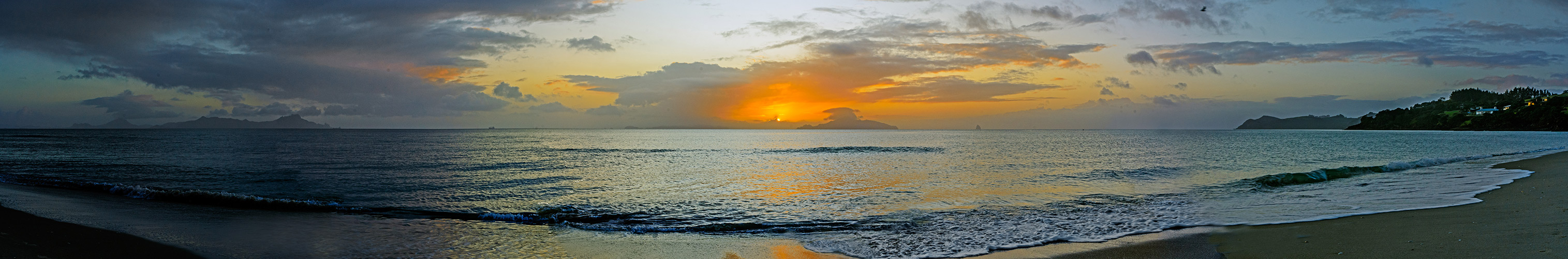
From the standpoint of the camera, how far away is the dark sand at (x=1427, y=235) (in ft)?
24.6

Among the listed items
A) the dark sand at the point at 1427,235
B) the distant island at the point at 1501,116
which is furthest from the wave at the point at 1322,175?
the distant island at the point at 1501,116

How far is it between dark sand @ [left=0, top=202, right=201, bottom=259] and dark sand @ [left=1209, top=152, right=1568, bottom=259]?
15.1 metres

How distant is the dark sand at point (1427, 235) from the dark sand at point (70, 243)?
49.4 ft

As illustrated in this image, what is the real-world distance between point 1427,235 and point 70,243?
64.4 ft

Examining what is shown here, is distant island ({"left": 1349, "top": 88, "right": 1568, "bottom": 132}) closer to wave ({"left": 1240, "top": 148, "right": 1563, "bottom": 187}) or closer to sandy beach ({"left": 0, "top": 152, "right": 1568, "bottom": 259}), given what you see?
wave ({"left": 1240, "top": 148, "right": 1563, "bottom": 187})

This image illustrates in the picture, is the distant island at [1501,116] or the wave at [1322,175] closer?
the wave at [1322,175]

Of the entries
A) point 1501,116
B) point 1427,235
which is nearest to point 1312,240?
point 1427,235

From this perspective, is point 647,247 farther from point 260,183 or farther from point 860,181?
point 260,183

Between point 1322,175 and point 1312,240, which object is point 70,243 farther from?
point 1322,175

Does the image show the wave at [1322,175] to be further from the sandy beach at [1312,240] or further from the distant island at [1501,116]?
the distant island at [1501,116]

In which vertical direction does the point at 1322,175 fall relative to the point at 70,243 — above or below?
above

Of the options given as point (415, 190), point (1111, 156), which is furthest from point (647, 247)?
point (1111, 156)

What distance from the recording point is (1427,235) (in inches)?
341

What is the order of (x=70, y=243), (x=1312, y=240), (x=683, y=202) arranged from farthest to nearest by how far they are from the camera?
(x=683, y=202)
(x=70, y=243)
(x=1312, y=240)
